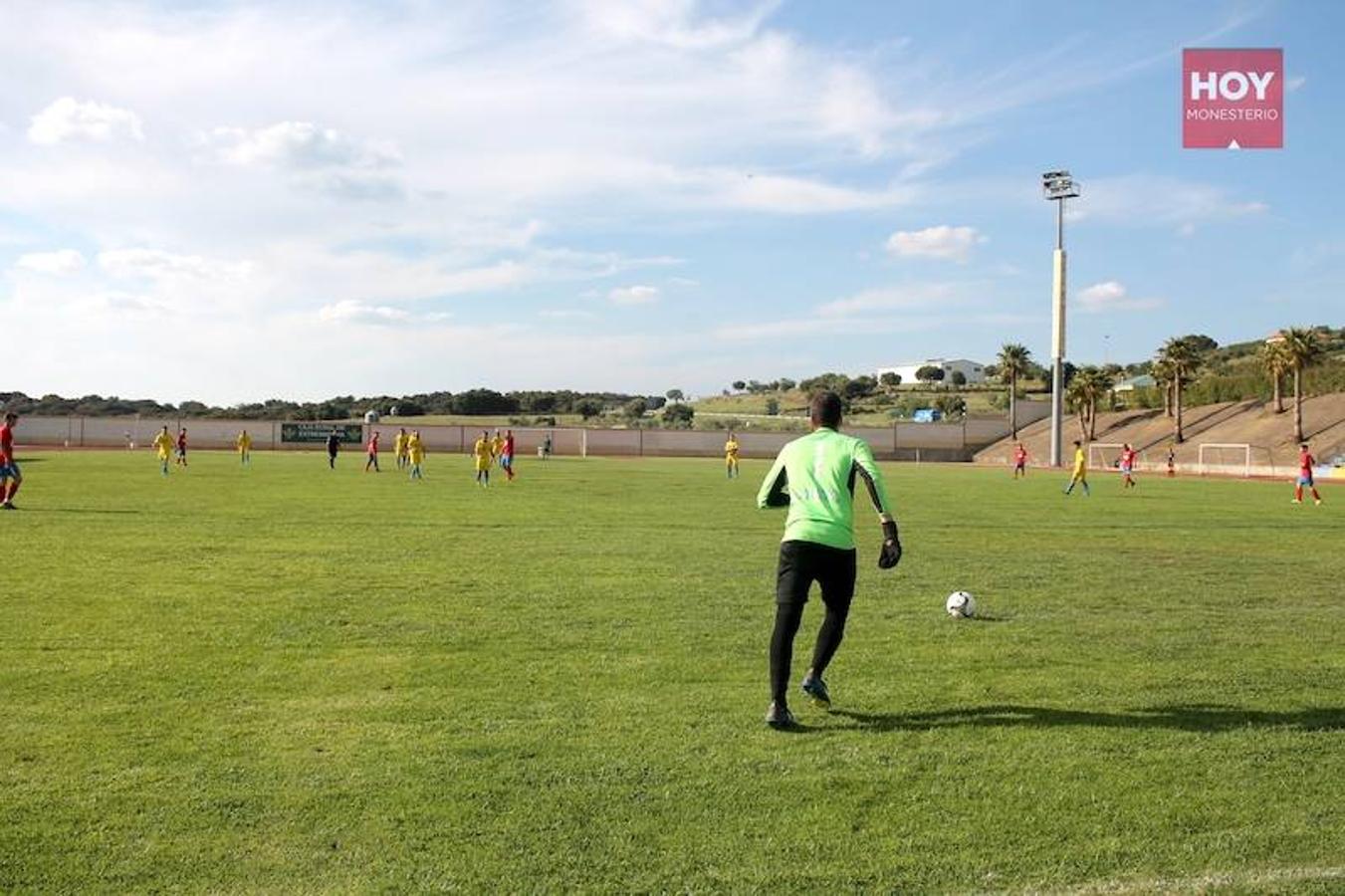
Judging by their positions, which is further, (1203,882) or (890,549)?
(890,549)

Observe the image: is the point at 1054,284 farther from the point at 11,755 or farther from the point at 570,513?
the point at 11,755

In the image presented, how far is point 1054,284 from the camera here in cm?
7206

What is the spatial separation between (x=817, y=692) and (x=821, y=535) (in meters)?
1.03

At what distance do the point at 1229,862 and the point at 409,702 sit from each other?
14.8 ft

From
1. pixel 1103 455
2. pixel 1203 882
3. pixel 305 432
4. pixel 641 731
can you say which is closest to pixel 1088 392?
pixel 1103 455

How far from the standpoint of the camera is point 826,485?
657 centimetres

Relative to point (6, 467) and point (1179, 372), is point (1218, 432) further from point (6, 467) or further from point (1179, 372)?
point (6, 467)

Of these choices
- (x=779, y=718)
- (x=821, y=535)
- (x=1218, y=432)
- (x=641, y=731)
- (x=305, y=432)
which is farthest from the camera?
(x=305, y=432)

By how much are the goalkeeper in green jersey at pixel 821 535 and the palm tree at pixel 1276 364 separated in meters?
69.1

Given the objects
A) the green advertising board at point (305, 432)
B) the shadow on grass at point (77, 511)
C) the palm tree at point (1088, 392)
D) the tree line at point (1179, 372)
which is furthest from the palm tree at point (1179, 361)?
the shadow on grass at point (77, 511)

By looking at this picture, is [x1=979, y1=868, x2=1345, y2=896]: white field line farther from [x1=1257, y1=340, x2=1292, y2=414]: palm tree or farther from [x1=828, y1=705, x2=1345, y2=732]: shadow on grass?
[x1=1257, y1=340, x2=1292, y2=414]: palm tree

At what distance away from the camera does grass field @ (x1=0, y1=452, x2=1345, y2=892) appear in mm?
4422

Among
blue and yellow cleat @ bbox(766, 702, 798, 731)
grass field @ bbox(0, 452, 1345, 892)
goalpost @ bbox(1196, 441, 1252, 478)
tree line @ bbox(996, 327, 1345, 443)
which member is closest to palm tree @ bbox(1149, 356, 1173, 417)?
tree line @ bbox(996, 327, 1345, 443)

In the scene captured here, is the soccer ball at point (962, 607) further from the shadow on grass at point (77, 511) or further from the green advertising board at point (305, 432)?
the green advertising board at point (305, 432)
